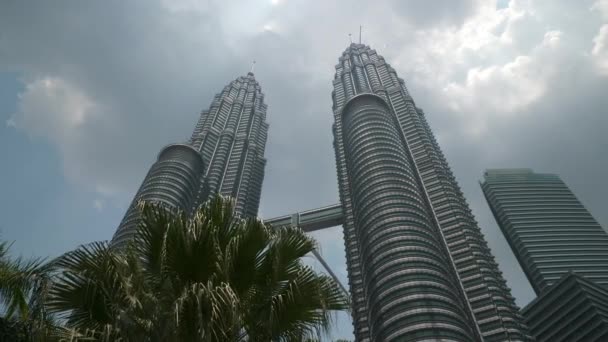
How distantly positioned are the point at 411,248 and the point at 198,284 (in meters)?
104

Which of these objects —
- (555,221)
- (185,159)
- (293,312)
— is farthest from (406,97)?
(293,312)

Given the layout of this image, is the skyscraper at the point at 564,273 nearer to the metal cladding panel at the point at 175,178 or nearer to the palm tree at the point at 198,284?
the metal cladding panel at the point at 175,178

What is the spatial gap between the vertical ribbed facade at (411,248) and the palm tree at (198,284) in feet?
231

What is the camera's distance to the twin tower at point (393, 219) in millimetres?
97562

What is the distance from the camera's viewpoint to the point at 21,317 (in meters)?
7.79

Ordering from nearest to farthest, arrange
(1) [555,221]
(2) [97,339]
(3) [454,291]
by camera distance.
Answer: (2) [97,339]
(3) [454,291]
(1) [555,221]

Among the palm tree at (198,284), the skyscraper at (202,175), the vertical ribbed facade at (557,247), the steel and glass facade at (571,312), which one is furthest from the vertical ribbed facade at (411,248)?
the palm tree at (198,284)

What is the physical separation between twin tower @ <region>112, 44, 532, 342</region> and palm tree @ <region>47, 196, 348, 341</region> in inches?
2573

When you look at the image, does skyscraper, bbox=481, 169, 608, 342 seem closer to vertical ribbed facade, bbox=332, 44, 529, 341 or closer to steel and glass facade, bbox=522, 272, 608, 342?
steel and glass facade, bbox=522, 272, 608, 342

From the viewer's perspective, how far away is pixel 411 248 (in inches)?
4230

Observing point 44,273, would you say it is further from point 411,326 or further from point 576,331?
point 576,331

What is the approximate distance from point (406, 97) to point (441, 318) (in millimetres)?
124998

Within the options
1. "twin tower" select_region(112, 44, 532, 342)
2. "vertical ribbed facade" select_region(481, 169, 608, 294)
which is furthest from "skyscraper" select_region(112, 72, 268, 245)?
"vertical ribbed facade" select_region(481, 169, 608, 294)

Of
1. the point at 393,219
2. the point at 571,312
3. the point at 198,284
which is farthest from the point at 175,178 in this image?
the point at 198,284
